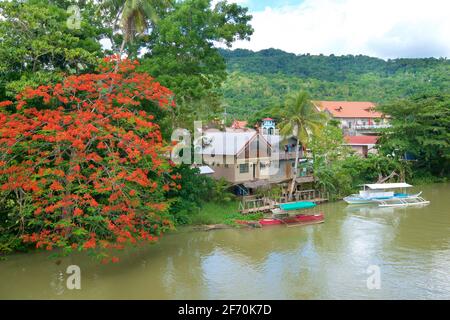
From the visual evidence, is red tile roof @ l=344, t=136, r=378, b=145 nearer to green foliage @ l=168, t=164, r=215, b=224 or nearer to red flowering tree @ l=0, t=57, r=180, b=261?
green foliage @ l=168, t=164, r=215, b=224

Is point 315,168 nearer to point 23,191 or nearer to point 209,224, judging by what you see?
point 209,224

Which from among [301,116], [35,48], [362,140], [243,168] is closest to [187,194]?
[243,168]

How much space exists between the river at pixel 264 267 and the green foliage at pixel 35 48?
6523 mm

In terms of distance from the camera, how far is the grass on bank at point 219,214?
20.9 meters

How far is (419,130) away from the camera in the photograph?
111 ft

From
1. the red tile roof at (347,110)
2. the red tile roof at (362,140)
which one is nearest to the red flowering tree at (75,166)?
the red tile roof at (362,140)

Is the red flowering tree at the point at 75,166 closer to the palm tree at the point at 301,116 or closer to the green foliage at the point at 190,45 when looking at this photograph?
the green foliage at the point at 190,45

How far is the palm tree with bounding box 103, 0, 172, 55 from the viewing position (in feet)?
64.5

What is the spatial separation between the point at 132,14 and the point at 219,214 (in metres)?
10.6

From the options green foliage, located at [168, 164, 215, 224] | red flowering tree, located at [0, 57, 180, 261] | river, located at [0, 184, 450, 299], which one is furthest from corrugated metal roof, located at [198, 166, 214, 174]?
red flowering tree, located at [0, 57, 180, 261]

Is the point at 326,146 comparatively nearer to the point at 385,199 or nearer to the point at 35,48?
the point at 385,199

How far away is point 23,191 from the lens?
1362cm

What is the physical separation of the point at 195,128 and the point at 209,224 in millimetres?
5108

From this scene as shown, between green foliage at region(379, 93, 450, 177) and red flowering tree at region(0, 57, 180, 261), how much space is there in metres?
24.4
